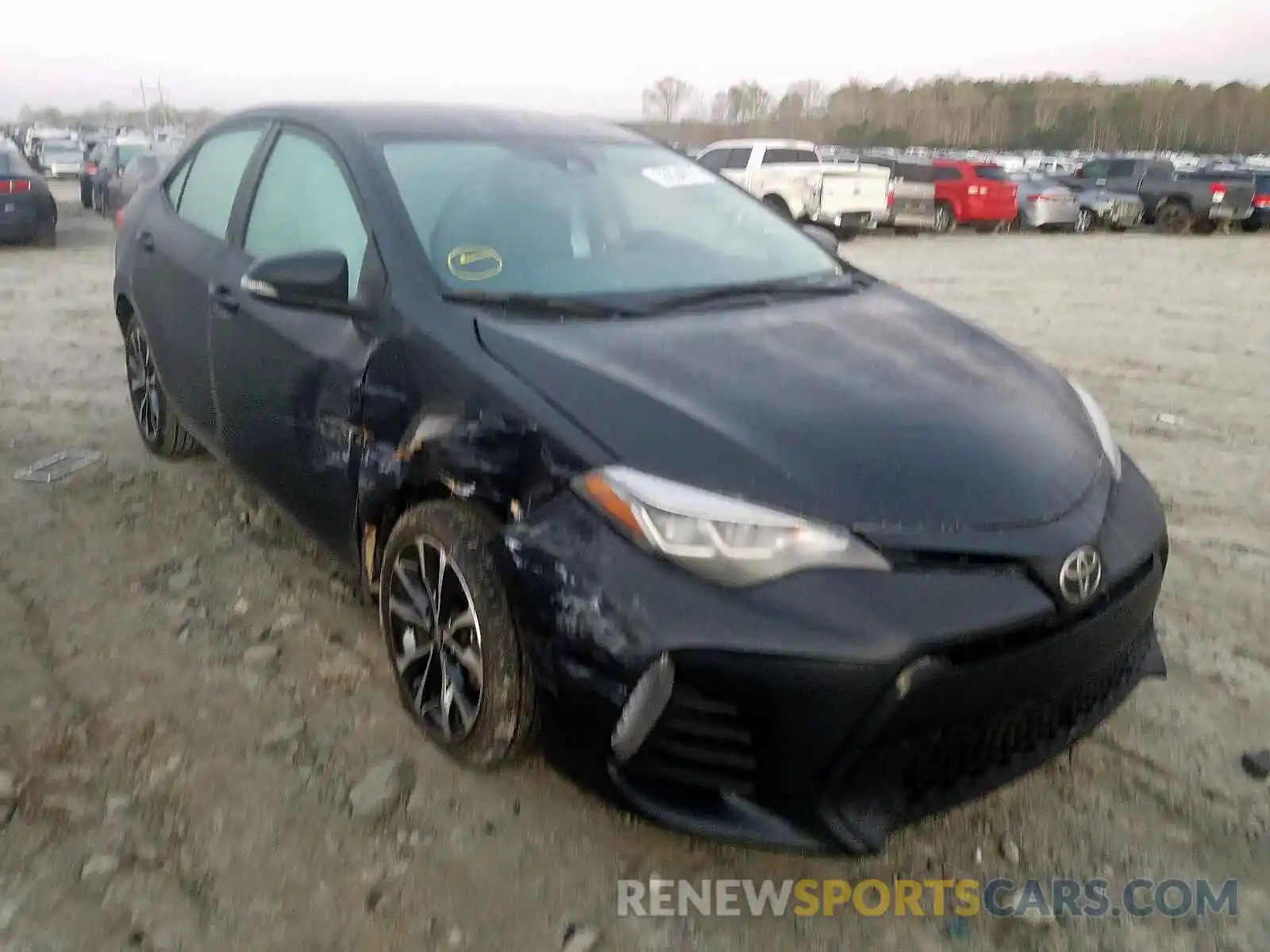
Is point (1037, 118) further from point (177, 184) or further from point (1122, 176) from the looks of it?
point (177, 184)

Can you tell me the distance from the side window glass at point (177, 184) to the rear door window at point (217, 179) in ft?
0.04

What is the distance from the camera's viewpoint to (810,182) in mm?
17391

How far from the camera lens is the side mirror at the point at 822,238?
354cm

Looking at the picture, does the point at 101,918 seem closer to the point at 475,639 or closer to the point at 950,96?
the point at 475,639

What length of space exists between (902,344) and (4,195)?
45.2 ft

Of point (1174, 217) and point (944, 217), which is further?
point (1174, 217)

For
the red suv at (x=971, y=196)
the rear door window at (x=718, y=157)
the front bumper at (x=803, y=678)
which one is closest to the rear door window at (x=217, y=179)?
the front bumper at (x=803, y=678)

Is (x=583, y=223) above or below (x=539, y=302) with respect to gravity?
above

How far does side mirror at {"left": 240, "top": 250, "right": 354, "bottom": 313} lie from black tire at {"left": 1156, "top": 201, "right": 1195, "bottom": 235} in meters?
22.1

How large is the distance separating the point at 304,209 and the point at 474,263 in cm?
76

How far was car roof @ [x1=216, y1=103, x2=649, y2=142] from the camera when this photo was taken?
125 inches

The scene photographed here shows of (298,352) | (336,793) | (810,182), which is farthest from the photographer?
(810,182)

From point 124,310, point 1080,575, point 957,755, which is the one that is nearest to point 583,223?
point 1080,575

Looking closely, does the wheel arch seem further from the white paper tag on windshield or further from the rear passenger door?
the rear passenger door
